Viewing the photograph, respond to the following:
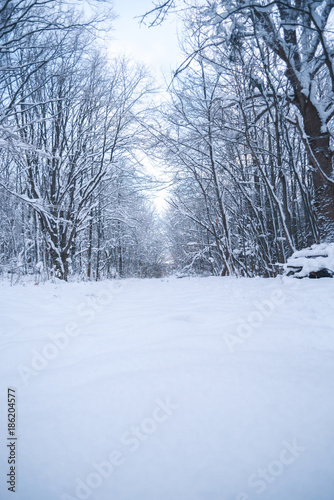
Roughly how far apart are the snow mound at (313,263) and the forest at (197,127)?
1.11ft

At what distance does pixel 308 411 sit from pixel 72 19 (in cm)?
931

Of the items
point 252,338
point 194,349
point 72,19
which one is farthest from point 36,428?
point 72,19

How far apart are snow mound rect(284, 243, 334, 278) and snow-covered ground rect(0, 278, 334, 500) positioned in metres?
1.87

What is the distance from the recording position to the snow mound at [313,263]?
318cm

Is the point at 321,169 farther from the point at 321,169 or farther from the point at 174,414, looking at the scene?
the point at 174,414

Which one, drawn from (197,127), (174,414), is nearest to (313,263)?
(174,414)

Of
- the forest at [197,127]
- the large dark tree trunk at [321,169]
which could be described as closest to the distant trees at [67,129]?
the forest at [197,127]

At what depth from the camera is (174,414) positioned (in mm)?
835

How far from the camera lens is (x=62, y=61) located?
702 cm

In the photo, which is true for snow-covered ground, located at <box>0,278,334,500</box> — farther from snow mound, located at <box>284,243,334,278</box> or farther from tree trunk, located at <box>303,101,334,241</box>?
tree trunk, located at <box>303,101,334,241</box>

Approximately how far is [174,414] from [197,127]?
22.4 feet

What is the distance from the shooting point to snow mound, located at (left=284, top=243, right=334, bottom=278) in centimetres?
318

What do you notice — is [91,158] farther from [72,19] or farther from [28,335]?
[28,335]

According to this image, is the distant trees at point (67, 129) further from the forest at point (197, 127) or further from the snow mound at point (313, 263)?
the snow mound at point (313, 263)
